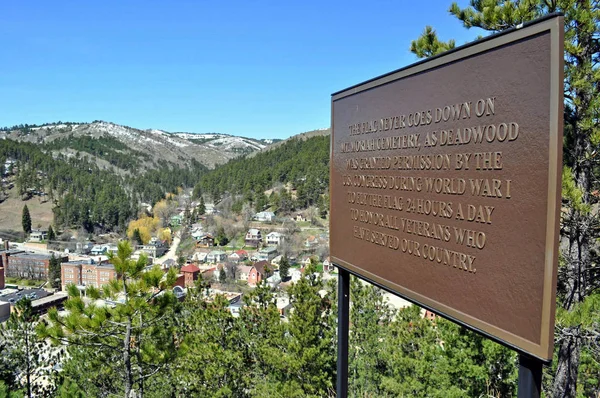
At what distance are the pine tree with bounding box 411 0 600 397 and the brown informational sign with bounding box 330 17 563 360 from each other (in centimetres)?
192

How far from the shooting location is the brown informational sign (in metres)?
1.47

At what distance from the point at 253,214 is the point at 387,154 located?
54583mm

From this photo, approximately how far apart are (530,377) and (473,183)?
0.77 metres

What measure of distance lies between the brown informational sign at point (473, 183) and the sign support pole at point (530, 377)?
0.09 m

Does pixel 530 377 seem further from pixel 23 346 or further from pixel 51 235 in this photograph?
pixel 51 235

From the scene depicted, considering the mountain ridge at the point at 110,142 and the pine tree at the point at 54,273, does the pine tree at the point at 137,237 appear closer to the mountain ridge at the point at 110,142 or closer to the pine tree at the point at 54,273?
A: the pine tree at the point at 54,273

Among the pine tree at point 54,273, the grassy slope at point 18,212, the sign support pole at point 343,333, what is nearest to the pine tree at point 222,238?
the pine tree at point 54,273

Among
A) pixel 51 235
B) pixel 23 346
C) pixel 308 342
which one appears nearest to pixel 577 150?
pixel 308 342

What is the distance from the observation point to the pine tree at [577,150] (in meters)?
3.60

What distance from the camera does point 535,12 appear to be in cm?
402

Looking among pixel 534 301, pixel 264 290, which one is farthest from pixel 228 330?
pixel 534 301

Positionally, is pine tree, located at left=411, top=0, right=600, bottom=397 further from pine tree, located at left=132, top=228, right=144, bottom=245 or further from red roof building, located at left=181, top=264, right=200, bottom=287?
pine tree, located at left=132, top=228, right=144, bottom=245

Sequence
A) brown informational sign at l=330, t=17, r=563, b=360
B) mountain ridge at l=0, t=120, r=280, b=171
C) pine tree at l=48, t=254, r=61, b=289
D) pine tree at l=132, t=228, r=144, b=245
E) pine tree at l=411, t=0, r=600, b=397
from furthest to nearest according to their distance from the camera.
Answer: mountain ridge at l=0, t=120, r=280, b=171
pine tree at l=132, t=228, r=144, b=245
pine tree at l=48, t=254, r=61, b=289
pine tree at l=411, t=0, r=600, b=397
brown informational sign at l=330, t=17, r=563, b=360

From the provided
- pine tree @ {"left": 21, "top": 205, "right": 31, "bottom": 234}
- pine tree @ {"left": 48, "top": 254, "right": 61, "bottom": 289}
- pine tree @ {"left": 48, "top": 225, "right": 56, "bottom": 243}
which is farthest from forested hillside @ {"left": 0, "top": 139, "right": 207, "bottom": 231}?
pine tree @ {"left": 48, "top": 254, "right": 61, "bottom": 289}
